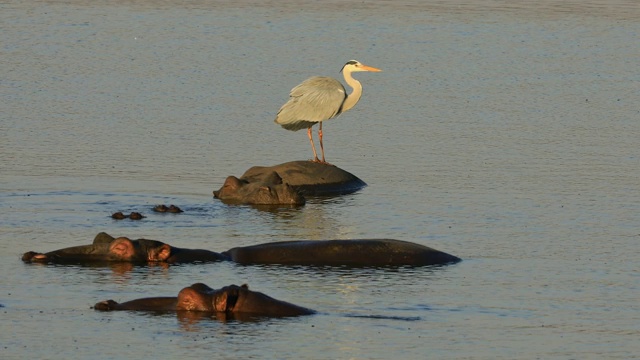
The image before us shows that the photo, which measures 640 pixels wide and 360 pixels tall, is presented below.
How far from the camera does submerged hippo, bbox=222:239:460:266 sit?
49.9 feet

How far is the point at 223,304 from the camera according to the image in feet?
42.5

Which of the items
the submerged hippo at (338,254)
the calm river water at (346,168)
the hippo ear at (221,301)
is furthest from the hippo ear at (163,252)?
the hippo ear at (221,301)

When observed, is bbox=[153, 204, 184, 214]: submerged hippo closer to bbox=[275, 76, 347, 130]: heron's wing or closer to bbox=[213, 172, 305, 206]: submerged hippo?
bbox=[213, 172, 305, 206]: submerged hippo

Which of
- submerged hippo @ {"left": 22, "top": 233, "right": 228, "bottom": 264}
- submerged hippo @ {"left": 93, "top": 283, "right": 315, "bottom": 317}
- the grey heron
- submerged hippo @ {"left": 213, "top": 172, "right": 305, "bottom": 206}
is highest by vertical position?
the grey heron

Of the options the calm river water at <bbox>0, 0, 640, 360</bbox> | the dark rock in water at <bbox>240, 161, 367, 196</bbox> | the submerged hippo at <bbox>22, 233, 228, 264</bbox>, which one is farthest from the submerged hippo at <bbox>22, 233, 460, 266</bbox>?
the dark rock in water at <bbox>240, 161, 367, 196</bbox>

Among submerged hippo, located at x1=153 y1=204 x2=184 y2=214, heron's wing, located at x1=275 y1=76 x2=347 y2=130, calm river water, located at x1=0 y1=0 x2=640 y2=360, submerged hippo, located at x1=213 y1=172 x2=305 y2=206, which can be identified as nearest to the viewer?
calm river water, located at x1=0 y1=0 x2=640 y2=360

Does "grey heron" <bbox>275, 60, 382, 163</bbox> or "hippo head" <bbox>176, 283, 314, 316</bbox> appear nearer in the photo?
"hippo head" <bbox>176, 283, 314, 316</bbox>

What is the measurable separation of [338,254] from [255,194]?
3.97 metres

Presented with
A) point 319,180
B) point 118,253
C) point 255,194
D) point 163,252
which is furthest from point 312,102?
point 118,253

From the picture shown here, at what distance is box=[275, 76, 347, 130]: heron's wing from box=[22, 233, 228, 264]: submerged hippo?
6.98 metres

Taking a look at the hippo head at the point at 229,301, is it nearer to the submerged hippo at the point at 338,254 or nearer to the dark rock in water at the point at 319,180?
the submerged hippo at the point at 338,254

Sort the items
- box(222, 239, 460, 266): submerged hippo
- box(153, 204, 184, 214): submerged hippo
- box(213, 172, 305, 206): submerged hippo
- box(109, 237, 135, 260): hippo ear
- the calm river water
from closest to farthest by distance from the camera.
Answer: the calm river water
box(109, 237, 135, 260): hippo ear
box(222, 239, 460, 266): submerged hippo
box(153, 204, 184, 214): submerged hippo
box(213, 172, 305, 206): submerged hippo

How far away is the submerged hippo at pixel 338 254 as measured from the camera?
1520 cm

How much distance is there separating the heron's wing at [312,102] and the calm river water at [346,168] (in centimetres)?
79
